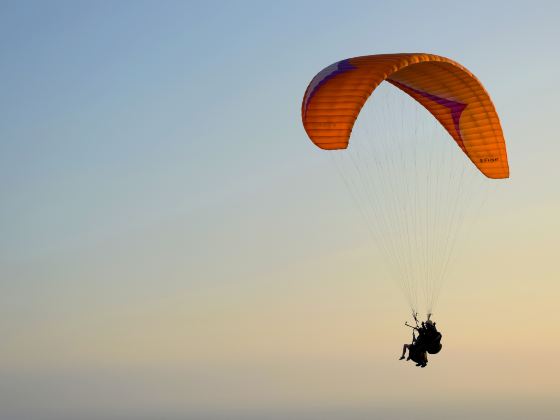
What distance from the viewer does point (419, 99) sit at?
172 feet

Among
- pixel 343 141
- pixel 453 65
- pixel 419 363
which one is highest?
pixel 453 65

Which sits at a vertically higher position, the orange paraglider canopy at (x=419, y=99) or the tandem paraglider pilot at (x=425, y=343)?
the orange paraglider canopy at (x=419, y=99)

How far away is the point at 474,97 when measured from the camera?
1977 inches

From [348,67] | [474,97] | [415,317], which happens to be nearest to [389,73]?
[348,67]

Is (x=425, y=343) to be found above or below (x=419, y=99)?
below

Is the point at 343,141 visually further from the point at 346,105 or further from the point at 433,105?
the point at 433,105

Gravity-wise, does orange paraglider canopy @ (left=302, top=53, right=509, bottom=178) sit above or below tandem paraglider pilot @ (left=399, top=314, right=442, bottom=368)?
above

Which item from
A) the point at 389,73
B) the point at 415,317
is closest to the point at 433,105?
the point at 389,73

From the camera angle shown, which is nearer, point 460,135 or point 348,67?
point 348,67

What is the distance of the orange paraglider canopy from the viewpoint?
46688 mm

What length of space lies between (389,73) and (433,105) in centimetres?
605

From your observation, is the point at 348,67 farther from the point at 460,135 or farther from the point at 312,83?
the point at 460,135

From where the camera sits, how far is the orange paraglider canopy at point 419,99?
46688 mm

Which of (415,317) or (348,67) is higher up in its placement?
(348,67)
